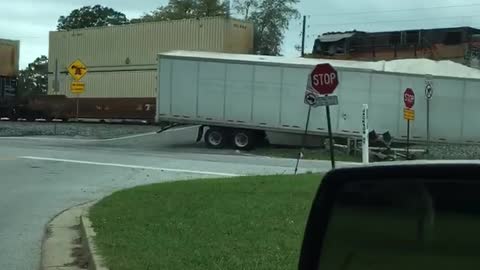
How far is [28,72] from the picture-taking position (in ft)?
366

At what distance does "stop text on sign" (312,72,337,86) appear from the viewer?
1368 cm

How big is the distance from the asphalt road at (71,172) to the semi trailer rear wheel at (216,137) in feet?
2.38

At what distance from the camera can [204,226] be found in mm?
8547

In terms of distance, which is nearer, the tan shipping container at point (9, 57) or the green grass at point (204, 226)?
the green grass at point (204, 226)

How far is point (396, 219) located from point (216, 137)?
28176mm

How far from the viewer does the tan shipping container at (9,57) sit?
4494 cm

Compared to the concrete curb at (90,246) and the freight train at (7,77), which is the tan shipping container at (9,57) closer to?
the freight train at (7,77)

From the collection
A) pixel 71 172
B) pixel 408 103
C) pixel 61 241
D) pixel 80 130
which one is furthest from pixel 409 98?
pixel 61 241

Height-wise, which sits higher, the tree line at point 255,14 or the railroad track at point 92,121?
the tree line at point 255,14

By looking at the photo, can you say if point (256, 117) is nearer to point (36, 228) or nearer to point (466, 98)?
point (466, 98)

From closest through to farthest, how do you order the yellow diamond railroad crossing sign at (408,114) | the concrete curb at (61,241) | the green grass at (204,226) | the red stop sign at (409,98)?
the green grass at (204,226) → the concrete curb at (61,241) → the red stop sign at (409,98) → the yellow diamond railroad crossing sign at (408,114)

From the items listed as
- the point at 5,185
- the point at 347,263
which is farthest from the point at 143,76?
the point at 347,263

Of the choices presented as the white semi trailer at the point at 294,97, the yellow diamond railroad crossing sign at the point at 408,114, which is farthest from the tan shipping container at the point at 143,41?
the yellow diamond railroad crossing sign at the point at 408,114

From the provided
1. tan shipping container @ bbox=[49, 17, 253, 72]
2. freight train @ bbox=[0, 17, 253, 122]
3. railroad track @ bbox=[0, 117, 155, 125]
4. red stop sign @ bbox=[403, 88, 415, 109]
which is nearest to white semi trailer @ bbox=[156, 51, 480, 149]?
red stop sign @ bbox=[403, 88, 415, 109]
